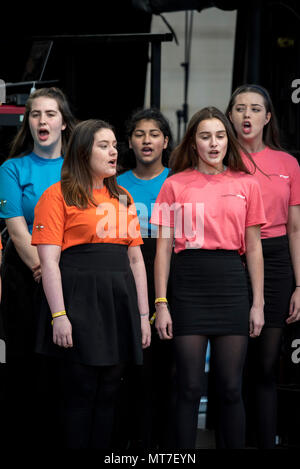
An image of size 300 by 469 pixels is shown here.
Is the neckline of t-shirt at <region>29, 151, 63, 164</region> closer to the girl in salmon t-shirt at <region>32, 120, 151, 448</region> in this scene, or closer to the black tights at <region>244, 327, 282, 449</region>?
the girl in salmon t-shirt at <region>32, 120, 151, 448</region>

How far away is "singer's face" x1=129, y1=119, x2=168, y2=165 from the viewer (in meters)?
3.56

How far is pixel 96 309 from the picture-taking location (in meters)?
2.80

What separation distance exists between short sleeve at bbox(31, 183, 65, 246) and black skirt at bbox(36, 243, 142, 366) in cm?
10

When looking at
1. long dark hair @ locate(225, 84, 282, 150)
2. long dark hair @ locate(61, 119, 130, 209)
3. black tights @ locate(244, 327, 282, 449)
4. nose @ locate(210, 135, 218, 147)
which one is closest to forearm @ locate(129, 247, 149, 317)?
long dark hair @ locate(61, 119, 130, 209)

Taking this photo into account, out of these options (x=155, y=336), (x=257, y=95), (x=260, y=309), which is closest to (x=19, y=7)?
(x=257, y=95)

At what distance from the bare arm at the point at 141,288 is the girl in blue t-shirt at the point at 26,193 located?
0.46m

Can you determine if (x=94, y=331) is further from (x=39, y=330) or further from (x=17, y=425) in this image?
(x=17, y=425)

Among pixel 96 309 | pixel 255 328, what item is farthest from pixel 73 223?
pixel 255 328

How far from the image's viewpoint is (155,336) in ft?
11.3

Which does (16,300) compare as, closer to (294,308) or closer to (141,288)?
(141,288)

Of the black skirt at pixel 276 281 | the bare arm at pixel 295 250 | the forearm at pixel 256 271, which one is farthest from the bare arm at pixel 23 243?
the bare arm at pixel 295 250

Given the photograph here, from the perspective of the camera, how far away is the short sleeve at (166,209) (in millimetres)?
3014

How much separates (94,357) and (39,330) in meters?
0.25

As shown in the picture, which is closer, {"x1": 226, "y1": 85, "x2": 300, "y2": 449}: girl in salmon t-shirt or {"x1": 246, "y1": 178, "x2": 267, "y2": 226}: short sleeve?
{"x1": 246, "y1": 178, "x2": 267, "y2": 226}: short sleeve
